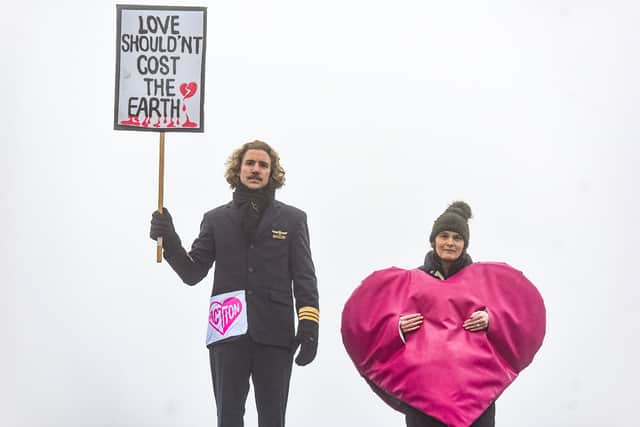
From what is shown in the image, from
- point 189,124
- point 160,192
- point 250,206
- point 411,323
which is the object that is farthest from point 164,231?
point 411,323

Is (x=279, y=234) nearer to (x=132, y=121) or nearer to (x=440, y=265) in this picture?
(x=440, y=265)

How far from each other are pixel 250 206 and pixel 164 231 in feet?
1.00

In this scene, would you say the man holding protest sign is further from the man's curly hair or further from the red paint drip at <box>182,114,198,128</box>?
the red paint drip at <box>182,114,198,128</box>

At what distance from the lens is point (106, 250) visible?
4602mm

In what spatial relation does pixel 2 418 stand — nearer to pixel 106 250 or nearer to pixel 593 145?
pixel 106 250

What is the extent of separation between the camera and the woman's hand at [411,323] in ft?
11.4

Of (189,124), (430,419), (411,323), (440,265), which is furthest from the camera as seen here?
(189,124)

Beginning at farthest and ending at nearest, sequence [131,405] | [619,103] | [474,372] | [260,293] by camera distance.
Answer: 1. [619,103]
2. [131,405]
3. [260,293]
4. [474,372]

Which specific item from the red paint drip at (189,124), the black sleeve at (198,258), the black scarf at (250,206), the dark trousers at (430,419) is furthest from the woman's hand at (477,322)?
the red paint drip at (189,124)

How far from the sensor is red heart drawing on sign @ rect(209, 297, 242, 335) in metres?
3.62

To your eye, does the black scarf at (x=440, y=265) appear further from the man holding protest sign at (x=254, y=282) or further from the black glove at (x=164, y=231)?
the black glove at (x=164, y=231)

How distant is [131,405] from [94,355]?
10.3 inches

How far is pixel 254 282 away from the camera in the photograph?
12.0ft

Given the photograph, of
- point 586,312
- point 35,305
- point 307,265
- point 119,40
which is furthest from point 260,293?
point 586,312
